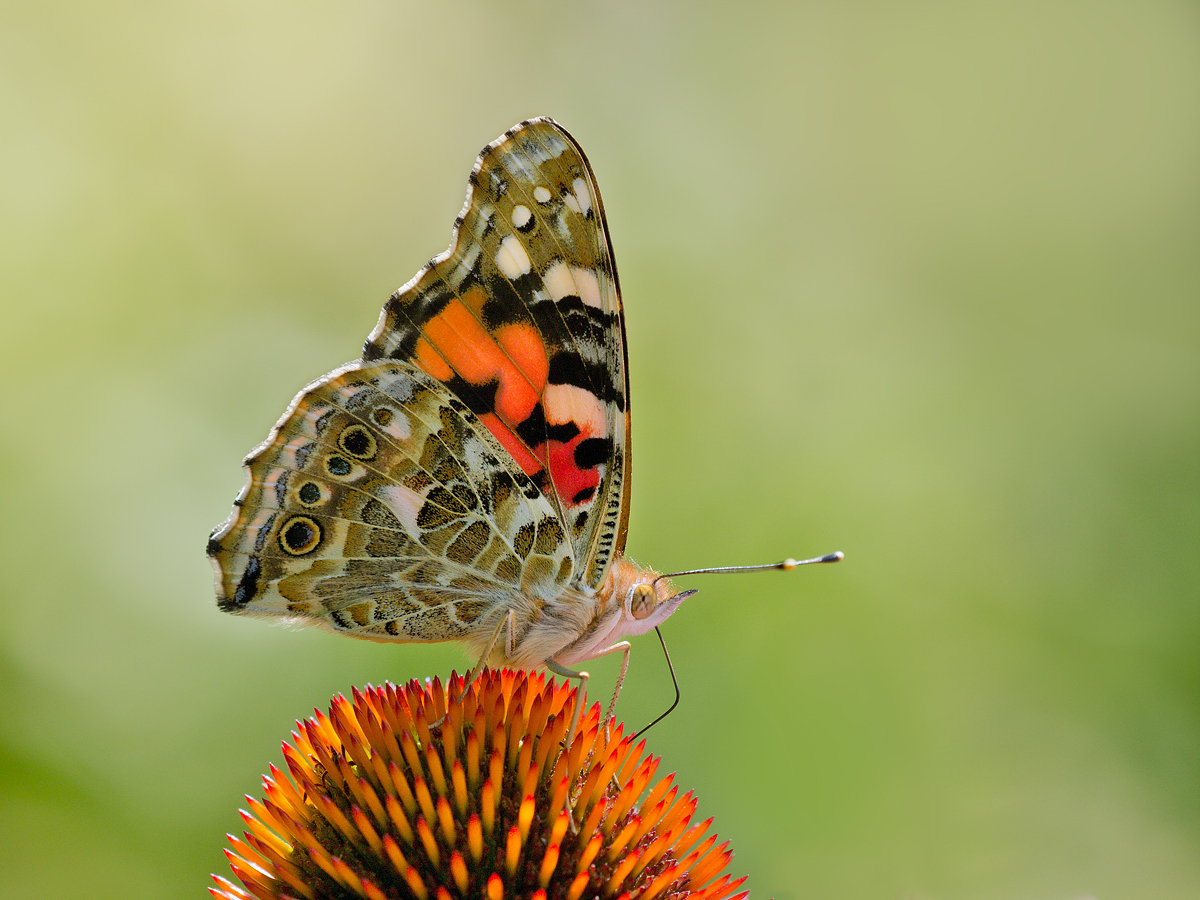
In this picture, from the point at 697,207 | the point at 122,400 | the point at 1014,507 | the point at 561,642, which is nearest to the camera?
the point at 561,642

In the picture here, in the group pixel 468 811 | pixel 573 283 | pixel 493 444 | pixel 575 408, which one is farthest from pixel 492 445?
pixel 468 811

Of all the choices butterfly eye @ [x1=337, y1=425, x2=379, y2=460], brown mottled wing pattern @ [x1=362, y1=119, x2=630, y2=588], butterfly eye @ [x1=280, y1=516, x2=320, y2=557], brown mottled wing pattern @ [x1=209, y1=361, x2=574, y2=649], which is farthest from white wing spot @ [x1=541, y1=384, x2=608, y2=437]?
butterfly eye @ [x1=280, y1=516, x2=320, y2=557]

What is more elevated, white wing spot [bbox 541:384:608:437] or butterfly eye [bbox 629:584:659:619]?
white wing spot [bbox 541:384:608:437]

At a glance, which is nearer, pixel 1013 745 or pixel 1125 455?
pixel 1013 745

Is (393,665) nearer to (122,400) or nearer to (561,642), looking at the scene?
(561,642)

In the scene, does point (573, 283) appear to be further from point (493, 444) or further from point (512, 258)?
point (493, 444)

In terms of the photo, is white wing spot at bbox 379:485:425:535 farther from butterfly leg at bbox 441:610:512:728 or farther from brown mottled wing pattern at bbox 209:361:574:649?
butterfly leg at bbox 441:610:512:728

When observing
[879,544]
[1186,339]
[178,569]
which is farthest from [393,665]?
[1186,339]
